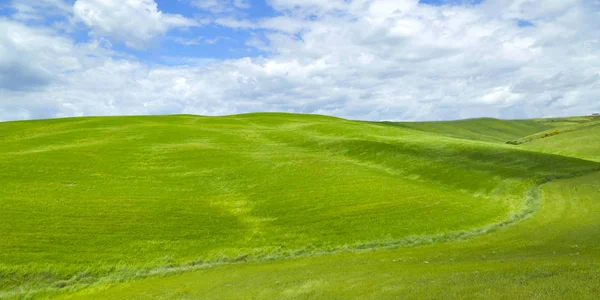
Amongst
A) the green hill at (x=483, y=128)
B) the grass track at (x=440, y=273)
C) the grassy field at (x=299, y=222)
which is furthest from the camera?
the green hill at (x=483, y=128)

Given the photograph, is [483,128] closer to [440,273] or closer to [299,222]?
[299,222]

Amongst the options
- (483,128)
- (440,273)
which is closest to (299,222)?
(440,273)

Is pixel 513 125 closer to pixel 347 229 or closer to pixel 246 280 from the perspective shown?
pixel 347 229

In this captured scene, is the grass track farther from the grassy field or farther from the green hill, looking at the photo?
the green hill

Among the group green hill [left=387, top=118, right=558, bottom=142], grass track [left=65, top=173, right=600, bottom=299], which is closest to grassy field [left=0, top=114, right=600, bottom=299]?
grass track [left=65, top=173, right=600, bottom=299]

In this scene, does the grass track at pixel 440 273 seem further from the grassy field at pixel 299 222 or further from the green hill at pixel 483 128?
the green hill at pixel 483 128

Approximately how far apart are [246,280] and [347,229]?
494 inches

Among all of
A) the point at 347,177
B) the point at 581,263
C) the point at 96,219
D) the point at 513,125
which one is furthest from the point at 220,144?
the point at 513,125

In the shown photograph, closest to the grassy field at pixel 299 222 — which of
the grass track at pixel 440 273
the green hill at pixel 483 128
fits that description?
the grass track at pixel 440 273

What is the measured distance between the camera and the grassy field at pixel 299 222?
2345 cm

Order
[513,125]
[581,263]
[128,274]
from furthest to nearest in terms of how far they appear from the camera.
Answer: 1. [513,125]
2. [128,274]
3. [581,263]

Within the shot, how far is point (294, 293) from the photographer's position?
2223 cm

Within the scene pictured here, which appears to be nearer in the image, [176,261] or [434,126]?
[176,261]

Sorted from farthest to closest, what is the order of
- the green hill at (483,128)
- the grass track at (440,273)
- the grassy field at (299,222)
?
the green hill at (483,128) → the grassy field at (299,222) → the grass track at (440,273)
